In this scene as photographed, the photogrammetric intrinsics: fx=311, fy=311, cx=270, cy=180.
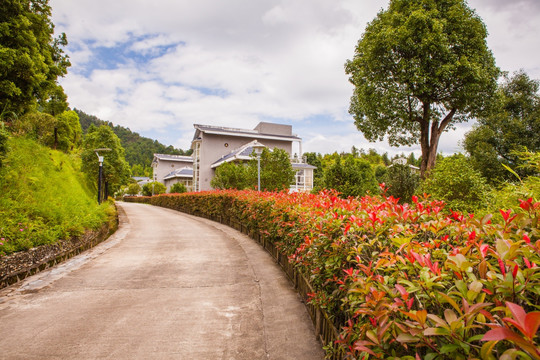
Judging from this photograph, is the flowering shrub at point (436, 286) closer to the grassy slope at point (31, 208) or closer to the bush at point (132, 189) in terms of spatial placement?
the grassy slope at point (31, 208)

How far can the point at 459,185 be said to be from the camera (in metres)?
9.52

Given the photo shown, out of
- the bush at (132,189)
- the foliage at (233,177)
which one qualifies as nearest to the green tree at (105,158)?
the foliage at (233,177)

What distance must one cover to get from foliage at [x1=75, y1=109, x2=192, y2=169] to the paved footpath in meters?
92.8

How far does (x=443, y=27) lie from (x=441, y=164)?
35.7 feet

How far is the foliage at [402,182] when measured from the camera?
2198 cm

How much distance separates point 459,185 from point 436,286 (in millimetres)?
9551

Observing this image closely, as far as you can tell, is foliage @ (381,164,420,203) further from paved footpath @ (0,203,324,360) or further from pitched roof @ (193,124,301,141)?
pitched roof @ (193,124,301,141)

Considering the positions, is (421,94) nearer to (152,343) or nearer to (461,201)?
(461,201)

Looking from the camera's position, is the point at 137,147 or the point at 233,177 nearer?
the point at 233,177

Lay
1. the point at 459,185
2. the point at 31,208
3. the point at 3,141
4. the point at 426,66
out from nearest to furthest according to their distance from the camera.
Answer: the point at 3,141 < the point at 31,208 < the point at 459,185 < the point at 426,66

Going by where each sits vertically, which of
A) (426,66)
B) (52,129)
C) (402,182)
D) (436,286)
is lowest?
(436,286)

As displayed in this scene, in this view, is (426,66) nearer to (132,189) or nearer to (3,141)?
(3,141)

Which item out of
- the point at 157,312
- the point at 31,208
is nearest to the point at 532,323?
the point at 157,312

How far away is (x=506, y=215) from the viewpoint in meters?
1.74
